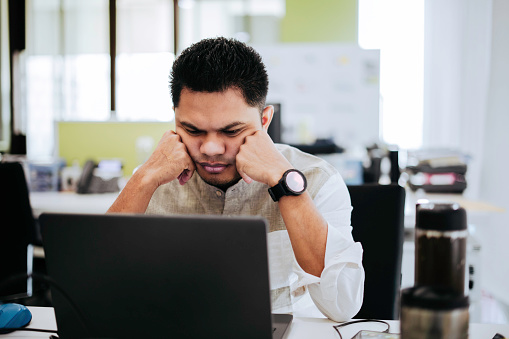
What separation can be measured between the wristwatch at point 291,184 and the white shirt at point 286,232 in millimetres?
111

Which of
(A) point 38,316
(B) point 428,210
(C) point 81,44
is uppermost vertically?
(C) point 81,44

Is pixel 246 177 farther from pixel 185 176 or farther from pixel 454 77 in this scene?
pixel 454 77

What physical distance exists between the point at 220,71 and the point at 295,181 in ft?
1.03

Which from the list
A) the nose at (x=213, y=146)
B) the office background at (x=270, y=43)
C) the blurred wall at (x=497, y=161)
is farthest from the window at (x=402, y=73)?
the nose at (x=213, y=146)

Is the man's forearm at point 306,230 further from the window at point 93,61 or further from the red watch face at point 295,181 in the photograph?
the window at point 93,61

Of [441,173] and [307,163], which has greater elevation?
[307,163]

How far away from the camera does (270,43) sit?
5047 mm

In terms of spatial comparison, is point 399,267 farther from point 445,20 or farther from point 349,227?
point 445,20

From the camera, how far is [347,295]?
3.06ft

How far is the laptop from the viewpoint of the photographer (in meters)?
0.62

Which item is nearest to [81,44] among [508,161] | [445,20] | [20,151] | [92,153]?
[20,151]

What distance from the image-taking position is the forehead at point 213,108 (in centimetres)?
108

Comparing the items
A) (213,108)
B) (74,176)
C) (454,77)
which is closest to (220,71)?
(213,108)

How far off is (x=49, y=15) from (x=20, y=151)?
1.57m
